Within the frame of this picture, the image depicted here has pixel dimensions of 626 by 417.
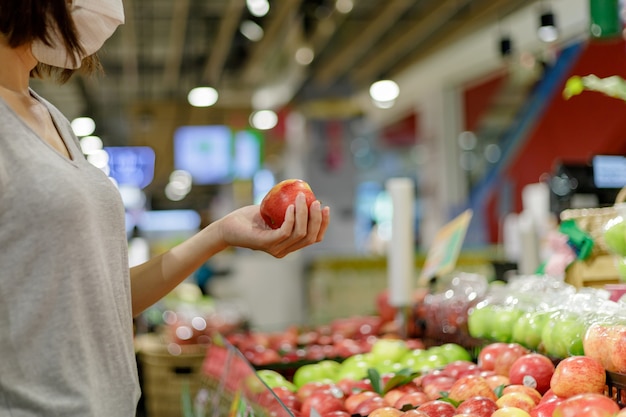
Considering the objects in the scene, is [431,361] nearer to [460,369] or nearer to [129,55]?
[460,369]

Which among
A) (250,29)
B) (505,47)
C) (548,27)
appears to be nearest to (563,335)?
(548,27)

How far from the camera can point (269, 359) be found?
320 centimetres

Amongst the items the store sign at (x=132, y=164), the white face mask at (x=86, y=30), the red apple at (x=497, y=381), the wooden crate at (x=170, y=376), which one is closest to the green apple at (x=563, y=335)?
the red apple at (x=497, y=381)

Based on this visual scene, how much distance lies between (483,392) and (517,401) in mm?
153

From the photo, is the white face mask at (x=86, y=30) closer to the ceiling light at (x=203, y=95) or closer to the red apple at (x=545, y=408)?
the red apple at (x=545, y=408)

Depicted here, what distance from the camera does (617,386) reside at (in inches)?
66.5

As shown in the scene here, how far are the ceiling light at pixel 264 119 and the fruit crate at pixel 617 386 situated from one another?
469 inches

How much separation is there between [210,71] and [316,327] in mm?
8938

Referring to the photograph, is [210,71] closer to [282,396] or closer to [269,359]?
[269,359]

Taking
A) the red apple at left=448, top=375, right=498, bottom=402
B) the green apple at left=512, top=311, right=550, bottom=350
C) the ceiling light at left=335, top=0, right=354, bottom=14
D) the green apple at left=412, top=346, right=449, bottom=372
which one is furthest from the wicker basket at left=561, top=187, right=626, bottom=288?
the ceiling light at left=335, top=0, right=354, bottom=14

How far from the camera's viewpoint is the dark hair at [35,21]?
139cm

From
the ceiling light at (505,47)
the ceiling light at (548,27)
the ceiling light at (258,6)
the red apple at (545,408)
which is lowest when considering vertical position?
the red apple at (545,408)

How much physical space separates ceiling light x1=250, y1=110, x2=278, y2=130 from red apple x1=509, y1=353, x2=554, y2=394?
11.6 m

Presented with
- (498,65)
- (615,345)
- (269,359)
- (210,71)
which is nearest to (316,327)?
(269,359)
